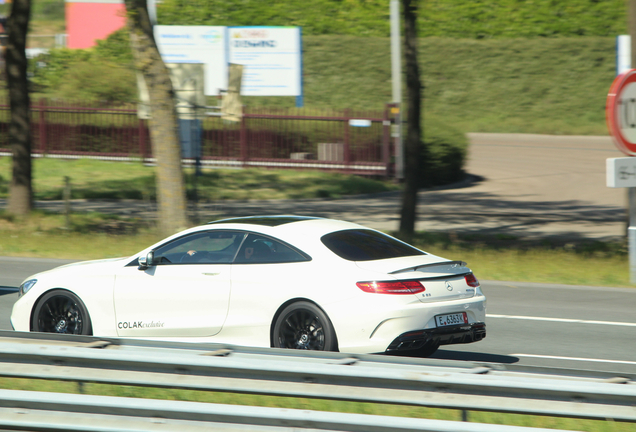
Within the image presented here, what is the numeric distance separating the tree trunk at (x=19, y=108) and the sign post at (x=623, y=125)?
41.1 feet

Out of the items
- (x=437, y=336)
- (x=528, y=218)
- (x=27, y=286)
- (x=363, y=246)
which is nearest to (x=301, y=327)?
(x=363, y=246)

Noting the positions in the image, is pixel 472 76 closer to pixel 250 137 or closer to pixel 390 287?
pixel 250 137

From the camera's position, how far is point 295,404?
5.90 metres

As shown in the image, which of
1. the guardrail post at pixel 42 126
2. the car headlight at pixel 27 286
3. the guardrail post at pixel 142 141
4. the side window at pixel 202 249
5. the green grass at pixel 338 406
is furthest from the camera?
the guardrail post at pixel 42 126

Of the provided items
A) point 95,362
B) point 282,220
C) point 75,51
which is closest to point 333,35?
point 75,51

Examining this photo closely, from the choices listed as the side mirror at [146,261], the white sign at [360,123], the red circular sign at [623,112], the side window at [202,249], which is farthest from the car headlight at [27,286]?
the white sign at [360,123]

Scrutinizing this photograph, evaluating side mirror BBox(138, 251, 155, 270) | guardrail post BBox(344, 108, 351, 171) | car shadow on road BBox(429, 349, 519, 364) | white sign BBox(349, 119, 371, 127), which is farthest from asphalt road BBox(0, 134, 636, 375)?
guardrail post BBox(344, 108, 351, 171)

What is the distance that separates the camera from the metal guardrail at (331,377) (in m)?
4.38

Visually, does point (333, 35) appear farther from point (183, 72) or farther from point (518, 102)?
point (183, 72)

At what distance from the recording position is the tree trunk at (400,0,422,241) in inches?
624

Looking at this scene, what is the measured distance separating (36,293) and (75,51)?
42011 mm

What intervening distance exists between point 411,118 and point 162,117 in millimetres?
4798

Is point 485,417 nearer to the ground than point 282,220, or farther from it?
nearer to the ground

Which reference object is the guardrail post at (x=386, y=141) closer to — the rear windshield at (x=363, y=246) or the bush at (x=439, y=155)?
the bush at (x=439, y=155)
